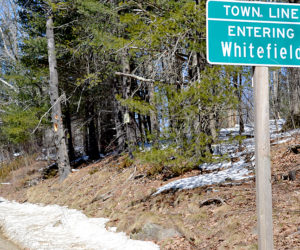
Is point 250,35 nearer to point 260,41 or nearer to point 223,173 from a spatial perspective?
point 260,41

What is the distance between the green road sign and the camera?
7.81ft

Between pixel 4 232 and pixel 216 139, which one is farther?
pixel 4 232

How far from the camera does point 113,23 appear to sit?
398 inches

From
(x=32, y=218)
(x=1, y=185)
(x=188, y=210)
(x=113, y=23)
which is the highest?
(x=113, y=23)

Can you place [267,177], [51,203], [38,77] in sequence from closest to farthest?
[267,177] → [51,203] → [38,77]

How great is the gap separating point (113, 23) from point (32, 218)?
21.5 ft

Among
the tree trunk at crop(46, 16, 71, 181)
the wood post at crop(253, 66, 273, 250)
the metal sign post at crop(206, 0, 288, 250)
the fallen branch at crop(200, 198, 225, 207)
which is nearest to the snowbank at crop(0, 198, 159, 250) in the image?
the fallen branch at crop(200, 198, 225, 207)

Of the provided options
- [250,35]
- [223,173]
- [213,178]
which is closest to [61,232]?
[213,178]

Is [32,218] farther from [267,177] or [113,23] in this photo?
[267,177]

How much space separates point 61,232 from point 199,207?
3.37 meters

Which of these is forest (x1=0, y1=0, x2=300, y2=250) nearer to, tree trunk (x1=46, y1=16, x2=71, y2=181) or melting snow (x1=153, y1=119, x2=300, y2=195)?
melting snow (x1=153, y1=119, x2=300, y2=195)

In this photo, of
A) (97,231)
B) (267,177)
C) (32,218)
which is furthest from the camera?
(32,218)

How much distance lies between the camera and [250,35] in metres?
2.39

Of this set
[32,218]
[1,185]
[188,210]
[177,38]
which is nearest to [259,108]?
[188,210]
